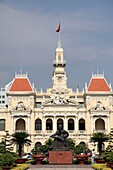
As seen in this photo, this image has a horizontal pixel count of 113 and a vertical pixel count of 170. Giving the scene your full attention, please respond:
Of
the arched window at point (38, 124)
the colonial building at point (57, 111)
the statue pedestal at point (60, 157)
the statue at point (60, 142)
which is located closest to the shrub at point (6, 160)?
the statue pedestal at point (60, 157)

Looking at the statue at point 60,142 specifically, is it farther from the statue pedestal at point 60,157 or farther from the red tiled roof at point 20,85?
the red tiled roof at point 20,85

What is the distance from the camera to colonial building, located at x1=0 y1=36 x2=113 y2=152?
7819 cm

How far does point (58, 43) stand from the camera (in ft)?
286

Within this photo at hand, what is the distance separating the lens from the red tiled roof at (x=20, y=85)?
268 ft

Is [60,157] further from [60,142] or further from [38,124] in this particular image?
[38,124]

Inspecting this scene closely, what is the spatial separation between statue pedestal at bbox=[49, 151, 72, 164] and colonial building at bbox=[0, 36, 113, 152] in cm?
3825

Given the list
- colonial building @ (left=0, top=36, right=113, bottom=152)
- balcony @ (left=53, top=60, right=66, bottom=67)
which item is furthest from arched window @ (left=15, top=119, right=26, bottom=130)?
balcony @ (left=53, top=60, right=66, bottom=67)

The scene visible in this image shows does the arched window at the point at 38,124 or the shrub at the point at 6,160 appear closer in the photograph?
the shrub at the point at 6,160

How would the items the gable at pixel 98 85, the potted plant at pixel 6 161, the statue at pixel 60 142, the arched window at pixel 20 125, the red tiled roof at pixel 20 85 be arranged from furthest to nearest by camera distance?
the red tiled roof at pixel 20 85 < the gable at pixel 98 85 < the arched window at pixel 20 125 < the statue at pixel 60 142 < the potted plant at pixel 6 161

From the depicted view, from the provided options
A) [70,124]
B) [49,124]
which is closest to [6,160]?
[49,124]

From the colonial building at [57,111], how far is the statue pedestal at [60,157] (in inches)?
1506

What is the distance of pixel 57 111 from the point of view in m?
78.9

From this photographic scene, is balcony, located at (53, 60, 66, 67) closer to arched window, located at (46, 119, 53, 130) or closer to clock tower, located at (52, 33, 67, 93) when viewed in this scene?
clock tower, located at (52, 33, 67, 93)

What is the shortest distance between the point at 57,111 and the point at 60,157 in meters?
40.1
